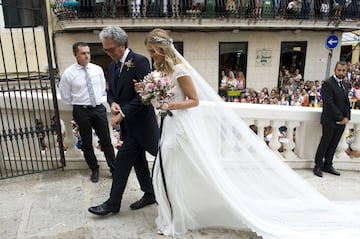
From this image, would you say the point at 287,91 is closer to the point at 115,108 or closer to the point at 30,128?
the point at 30,128

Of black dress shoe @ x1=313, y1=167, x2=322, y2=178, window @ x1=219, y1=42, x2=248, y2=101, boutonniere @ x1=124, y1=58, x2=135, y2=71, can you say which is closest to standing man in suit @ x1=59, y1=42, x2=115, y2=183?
boutonniere @ x1=124, y1=58, x2=135, y2=71

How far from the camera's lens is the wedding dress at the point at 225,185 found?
2.65 meters

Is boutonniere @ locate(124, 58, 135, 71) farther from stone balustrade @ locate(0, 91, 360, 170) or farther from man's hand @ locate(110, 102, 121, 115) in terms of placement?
stone balustrade @ locate(0, 91, 360, 170)

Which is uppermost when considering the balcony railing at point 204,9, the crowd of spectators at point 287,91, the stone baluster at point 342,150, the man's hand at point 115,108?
the balcony railing at point 204,9

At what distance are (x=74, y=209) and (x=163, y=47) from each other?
70.9 inches

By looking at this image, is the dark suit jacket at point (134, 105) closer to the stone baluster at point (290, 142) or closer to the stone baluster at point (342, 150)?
the stone baluster at point (290, 142)

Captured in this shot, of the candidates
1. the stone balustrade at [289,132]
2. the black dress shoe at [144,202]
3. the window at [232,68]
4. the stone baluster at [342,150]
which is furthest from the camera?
the window at [232,68]

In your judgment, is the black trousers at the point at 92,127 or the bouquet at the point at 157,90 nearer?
the bouquet at the point at 157,90

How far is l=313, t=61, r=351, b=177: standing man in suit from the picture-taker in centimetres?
412

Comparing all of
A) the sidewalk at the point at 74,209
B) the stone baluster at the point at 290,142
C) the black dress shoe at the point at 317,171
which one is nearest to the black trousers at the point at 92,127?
the sidewalk at the point at 74,209

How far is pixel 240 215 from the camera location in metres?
2.65

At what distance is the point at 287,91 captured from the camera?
41.6ft

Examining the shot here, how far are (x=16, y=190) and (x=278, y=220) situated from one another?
2.78 metres

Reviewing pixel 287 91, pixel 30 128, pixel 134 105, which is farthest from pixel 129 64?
pixel 287 91
